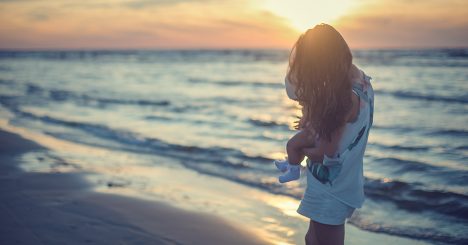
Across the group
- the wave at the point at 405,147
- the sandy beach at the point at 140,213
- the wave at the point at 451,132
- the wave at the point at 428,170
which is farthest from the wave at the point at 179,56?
the sandy beach at the point at 140,213

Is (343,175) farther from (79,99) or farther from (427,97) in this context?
(79,99)

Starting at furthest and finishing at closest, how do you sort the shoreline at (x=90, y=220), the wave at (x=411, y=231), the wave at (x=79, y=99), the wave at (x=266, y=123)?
the wave at (x=79, y=99) → the wave at (x=266, y=123) → the wave at (x=411, y=231) → the shoreline at (x=90, y=220)

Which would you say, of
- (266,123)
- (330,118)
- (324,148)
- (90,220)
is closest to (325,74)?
(330,118)

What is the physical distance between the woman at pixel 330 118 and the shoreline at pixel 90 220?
2.18m

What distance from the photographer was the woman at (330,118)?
97.2 inches

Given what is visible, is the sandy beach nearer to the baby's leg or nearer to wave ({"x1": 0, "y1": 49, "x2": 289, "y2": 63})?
the baby's leg

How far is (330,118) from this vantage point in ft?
8.18

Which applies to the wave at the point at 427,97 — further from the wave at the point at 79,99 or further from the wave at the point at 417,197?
the wave at the point at 417,197

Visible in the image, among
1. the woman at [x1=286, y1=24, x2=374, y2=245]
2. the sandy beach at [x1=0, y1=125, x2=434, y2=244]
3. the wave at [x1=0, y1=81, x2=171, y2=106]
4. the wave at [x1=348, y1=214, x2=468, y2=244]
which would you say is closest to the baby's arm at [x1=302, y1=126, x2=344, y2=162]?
the woman at [x1=286, y1=24, x2=374, y2=245]

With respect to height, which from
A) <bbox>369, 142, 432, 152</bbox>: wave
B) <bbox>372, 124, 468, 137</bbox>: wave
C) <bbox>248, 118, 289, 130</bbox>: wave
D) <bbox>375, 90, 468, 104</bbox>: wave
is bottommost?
<bbox>248, 118, 289, 130</bbox>: wave

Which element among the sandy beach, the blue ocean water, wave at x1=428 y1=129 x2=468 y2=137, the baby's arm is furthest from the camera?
wave at x1=428 y1=129 x2=468 y2=137

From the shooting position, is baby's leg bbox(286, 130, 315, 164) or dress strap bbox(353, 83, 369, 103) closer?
dress strap bbox(353, 83, 369, 103)

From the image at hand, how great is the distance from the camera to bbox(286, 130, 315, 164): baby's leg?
8.68 ft

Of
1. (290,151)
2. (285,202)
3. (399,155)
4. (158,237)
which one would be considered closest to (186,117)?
(399,155)
